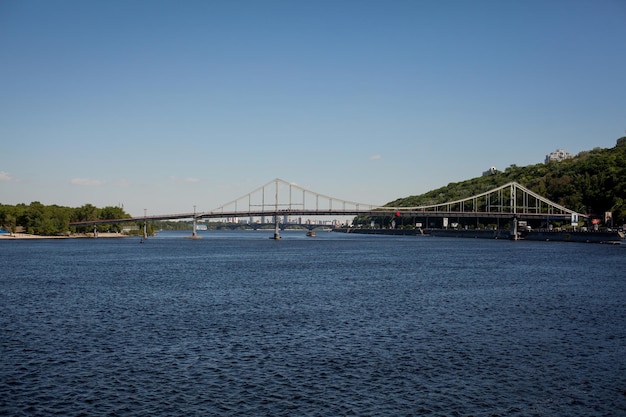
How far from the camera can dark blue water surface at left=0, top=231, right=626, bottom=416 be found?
1814cm

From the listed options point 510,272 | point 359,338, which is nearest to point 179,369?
point 359,338

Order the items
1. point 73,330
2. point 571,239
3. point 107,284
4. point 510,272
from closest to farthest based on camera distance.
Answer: point 73,330
point 107,284
point 510,272
point 571,239

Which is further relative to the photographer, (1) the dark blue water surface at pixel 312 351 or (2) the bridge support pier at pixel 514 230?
(2) the bridge support pier at pixel 514 230

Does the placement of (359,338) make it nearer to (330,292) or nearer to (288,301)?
(288,301)

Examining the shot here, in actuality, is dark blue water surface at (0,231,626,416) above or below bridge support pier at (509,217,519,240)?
below

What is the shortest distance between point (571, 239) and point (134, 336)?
507 ft

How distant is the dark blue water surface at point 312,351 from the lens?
714 inches

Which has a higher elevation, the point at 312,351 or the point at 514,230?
the point at 514,230

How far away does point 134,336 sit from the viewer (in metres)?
27.7

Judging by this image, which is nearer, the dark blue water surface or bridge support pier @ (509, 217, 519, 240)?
the dark blue water surface

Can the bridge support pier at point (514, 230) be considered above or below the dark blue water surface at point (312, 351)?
above

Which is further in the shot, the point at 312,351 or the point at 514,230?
the point at 514,230

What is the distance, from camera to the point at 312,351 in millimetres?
24672

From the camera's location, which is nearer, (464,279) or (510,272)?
(464,279)
